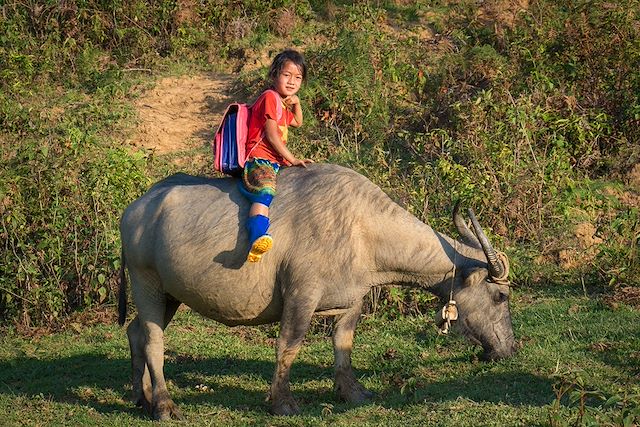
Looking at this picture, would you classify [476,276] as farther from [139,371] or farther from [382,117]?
[382,117]

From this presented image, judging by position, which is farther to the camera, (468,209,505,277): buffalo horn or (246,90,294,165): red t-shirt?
(246,90,294,165): red t-shirt

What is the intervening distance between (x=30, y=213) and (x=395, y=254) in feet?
12.9

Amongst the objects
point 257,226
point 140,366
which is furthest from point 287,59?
point 140,366

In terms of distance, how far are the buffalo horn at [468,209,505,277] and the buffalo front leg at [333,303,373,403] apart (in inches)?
36.3

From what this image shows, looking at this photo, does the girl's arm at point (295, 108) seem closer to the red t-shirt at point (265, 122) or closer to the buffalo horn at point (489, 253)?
the red t-shirt at point (265, 122)

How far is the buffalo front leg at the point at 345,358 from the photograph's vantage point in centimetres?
685

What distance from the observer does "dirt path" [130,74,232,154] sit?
12219mm

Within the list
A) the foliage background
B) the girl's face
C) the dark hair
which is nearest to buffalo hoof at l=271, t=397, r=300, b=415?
the girl's face

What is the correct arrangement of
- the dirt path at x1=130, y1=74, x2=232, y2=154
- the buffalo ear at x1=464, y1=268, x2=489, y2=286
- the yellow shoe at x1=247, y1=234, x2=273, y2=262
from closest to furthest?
1. the yellow shoe at x1=247, y1=234, x2=273, y2=262
2. the buffalo ear at x1=464, y1=268, x2=489, y2=286
3. the dirt path at x1=130, y1=74, x2=232, y2=154

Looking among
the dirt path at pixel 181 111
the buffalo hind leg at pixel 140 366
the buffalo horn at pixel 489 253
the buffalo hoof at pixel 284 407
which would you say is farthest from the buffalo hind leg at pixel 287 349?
the dirt path at pixel 181 111

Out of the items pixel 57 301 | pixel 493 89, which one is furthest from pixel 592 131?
pixel 57 301

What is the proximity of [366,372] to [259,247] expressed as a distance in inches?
64.5

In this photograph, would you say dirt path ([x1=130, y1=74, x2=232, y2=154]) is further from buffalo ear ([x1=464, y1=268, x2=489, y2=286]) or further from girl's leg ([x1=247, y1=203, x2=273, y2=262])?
→ buffalo ear ([x1=464, y1=268, x2=489, y2=286])

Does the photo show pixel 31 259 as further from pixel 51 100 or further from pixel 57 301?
pixel 51 100
